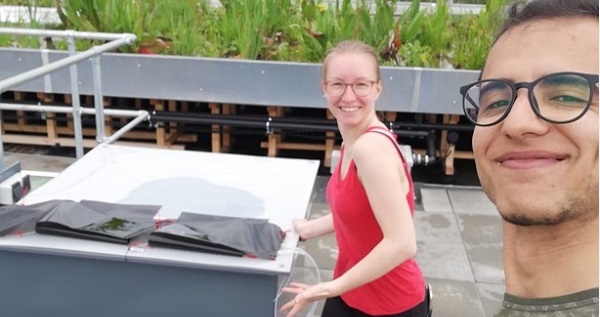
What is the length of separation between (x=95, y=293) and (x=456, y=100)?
144 inches

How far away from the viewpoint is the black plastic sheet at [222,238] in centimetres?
201

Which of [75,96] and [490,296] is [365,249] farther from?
[75,96]

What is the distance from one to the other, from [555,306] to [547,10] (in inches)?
17.1

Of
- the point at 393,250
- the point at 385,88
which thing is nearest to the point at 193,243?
the point at 393,250

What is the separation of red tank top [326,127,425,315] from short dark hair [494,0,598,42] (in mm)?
903

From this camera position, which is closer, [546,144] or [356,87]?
[546,144]

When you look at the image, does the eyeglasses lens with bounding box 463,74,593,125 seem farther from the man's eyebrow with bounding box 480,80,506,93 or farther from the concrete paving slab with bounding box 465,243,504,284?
the concrete paving slab with bounding box 465,243,504,284

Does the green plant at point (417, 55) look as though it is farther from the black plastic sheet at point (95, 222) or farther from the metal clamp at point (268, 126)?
the black plastic sheet at point (95, 222)

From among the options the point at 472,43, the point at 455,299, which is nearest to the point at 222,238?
the point at 455,299

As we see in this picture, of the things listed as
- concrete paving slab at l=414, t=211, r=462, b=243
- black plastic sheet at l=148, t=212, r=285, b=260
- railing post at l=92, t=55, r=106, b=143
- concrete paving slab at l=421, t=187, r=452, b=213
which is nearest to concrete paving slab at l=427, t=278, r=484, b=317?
concrete paving slab at l=414, t=211, r=462, b=243

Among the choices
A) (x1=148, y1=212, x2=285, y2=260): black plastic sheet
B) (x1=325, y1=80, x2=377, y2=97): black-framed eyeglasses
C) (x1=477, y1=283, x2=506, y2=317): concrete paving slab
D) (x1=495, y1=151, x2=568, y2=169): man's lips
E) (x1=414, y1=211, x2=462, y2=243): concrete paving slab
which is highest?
(x1=495, y1=151, x2=568, y2=169): man's lips

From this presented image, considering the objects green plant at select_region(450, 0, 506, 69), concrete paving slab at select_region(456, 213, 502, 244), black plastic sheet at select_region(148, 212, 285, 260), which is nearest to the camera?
black plastic sheet at select_region(148, 212, 285, 260)

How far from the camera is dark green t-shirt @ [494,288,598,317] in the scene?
81 cm

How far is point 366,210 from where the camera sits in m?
1.85
